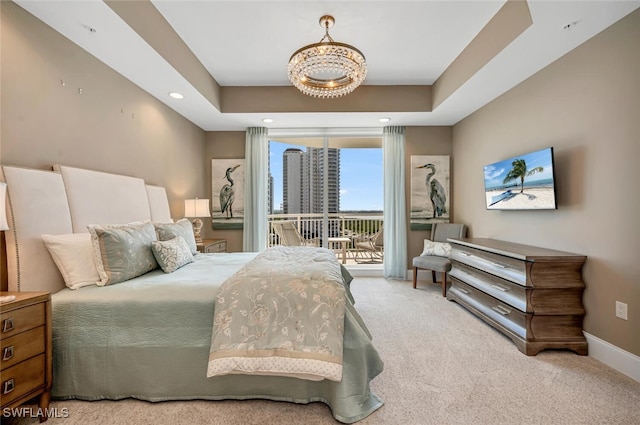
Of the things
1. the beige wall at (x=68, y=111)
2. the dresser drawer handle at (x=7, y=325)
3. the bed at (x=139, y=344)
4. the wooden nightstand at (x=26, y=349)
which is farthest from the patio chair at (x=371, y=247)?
the dresser drawer handle at (x=7, y=325)

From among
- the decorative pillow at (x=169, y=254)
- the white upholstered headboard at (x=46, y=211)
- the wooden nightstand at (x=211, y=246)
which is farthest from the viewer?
the wooden nightstand at (x=211, y=246)

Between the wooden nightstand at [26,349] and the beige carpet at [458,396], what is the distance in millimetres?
274

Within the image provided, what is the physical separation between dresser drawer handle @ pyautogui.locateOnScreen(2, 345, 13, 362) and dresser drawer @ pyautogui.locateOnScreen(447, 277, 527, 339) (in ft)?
11.1

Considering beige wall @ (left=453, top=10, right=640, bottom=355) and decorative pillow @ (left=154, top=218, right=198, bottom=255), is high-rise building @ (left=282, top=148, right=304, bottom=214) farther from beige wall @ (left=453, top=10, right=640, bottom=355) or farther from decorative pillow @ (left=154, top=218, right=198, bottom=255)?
beige wall @ (left=453, top=10, right=640, bottom=355)

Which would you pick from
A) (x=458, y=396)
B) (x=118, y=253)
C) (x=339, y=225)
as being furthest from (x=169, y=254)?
(x=339, y=225)

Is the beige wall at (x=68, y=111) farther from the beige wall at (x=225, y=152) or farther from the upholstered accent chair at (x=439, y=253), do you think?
the upholstered accent chair at (x=439, y=253)

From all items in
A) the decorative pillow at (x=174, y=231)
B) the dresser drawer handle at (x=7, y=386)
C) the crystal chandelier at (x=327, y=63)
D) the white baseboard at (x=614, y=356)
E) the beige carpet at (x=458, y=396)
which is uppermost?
the crystal chandelier at (x=327, y=63)

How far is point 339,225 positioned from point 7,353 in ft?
16.4

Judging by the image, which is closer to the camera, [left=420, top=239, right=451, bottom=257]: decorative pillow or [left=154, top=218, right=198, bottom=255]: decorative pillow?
[left=154, top=218, right=198, bottom=255]: decorative pillow

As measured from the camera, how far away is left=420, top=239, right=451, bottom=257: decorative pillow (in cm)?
411

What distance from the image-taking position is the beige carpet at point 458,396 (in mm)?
1604

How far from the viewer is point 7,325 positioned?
1353mm

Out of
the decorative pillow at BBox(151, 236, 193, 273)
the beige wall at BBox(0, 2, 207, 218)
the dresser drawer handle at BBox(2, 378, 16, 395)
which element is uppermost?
the beige wall at BBox(0, 2, 207, 218)

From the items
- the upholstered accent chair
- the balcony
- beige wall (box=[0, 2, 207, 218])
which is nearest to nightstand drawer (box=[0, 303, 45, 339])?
beige wall (box=[0, 2, 207, 218])
